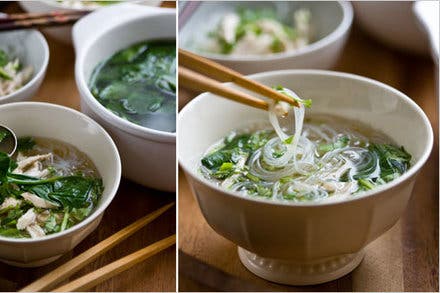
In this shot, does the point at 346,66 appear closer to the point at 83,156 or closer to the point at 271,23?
the point at 271,23

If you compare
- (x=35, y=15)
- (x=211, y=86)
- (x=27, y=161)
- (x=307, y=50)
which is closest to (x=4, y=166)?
(x=27, y=161)

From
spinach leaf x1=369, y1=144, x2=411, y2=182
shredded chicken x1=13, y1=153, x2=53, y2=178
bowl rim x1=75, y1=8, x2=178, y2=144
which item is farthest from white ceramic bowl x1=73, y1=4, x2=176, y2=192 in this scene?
spinach leaf x1=369, y1=144, x2=411, y2=182

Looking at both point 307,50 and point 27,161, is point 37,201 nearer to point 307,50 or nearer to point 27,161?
point 27,161

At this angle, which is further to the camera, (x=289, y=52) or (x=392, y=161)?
(x=289, y=52)

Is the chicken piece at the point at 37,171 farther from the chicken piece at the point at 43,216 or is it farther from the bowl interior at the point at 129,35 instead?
the bowl interior at the point at 129,35

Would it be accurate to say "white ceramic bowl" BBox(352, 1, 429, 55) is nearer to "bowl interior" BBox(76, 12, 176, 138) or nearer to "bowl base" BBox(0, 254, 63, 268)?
"bowl interior" BBox(76, 12, 176, 138)

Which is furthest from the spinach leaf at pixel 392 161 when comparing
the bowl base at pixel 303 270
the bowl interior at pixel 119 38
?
the bowl interior at pixel 119 38

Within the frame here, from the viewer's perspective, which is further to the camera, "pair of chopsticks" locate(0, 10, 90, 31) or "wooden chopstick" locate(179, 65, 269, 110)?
"pair of chopsticks" locate(0, 10, 90, 31)
